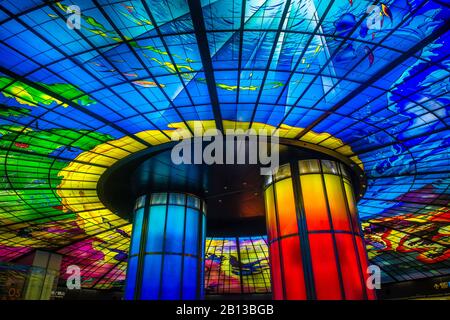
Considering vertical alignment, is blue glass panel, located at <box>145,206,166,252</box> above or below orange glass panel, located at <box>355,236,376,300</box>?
above

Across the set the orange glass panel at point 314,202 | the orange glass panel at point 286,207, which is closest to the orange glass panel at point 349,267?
the orange glass panel at point 314,202

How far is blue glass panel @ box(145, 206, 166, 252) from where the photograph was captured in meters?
25.0

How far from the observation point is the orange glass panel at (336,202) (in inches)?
797

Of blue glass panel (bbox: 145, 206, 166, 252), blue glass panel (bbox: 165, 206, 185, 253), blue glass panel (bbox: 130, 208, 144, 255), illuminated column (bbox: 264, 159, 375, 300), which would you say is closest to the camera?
illuminated column (bbox: 264, 159, 375, 300)

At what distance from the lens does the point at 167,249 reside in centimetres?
2495

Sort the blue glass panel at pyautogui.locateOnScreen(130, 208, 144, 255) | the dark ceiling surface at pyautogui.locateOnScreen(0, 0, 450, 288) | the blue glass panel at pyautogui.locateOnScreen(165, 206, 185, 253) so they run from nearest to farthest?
the dark ceiling surface at pyautogui.locateOnScreen(0, 0, 450, 288) → the blue glass panel at pyautogui.locateOnScreen(165, 206, 185, 253) → the blue glass panel at pyautogui.locateOnScreen(130, 208, 144, 255)

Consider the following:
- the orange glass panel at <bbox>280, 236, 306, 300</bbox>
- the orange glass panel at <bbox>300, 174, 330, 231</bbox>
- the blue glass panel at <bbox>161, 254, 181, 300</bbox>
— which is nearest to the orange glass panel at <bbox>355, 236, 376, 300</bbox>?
the orange glass panel at <bbox>300, 174, 330, 231</bbox>

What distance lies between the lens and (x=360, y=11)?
37.9ft

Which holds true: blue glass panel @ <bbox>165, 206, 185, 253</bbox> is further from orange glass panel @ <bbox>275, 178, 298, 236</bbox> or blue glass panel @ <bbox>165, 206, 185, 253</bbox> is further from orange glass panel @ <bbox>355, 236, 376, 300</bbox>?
orange glass panel @ <bbox>355, 236, 376, 300</bbox>

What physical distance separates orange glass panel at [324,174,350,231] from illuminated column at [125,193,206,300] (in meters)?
12.1

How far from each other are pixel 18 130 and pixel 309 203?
19.4 m

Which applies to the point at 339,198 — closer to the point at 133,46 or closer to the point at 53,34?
the point at 133,46

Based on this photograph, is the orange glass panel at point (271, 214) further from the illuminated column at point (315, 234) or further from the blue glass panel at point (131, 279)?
the blue glass panel at point (131, 279)

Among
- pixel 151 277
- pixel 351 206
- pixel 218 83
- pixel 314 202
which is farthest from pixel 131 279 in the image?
pixel 351 206
